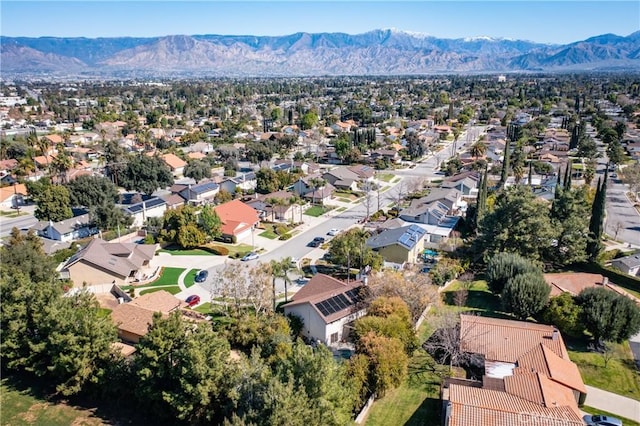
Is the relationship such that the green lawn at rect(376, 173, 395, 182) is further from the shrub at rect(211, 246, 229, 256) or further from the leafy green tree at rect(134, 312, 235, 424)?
the leafy green tree at rect(134, 312, 235, 424)

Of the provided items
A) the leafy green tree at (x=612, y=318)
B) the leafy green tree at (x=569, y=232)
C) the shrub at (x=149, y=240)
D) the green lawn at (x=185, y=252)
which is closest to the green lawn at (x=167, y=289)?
the green lawn at (x=185, y=252)

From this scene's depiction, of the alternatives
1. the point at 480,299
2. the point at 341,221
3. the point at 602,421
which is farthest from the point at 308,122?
the point at 602,421

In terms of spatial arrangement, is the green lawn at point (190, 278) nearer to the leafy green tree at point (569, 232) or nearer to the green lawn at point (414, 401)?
the green lawn at point (414, 401)

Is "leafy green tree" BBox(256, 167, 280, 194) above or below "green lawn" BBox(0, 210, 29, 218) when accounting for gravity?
above

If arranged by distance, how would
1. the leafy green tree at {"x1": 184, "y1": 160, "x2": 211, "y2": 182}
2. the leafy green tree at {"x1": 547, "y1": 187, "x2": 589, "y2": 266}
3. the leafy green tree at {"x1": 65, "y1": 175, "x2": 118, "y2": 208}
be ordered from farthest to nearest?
the leafy green tree at {"x1": 184, "y1": 160, "x2": 211, "y2": 182} < the leafy green tree at {"x1": 65, "y1": 175, "x2": 118, "y2": 208} < the leafy green tree at {"x1": 547, "y1": 187, "x2": 589, "y2": 266}

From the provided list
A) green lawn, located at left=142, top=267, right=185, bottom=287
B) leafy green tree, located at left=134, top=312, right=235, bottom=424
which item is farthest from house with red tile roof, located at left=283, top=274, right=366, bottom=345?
green lawn, located at left=142, top=267, right=185, bottom=287

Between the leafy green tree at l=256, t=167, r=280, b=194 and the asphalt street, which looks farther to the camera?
the leafy green tree at l=256, t=167, r=280, b=194

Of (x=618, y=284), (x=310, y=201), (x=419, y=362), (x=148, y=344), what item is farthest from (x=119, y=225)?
(x=618, y=284)
